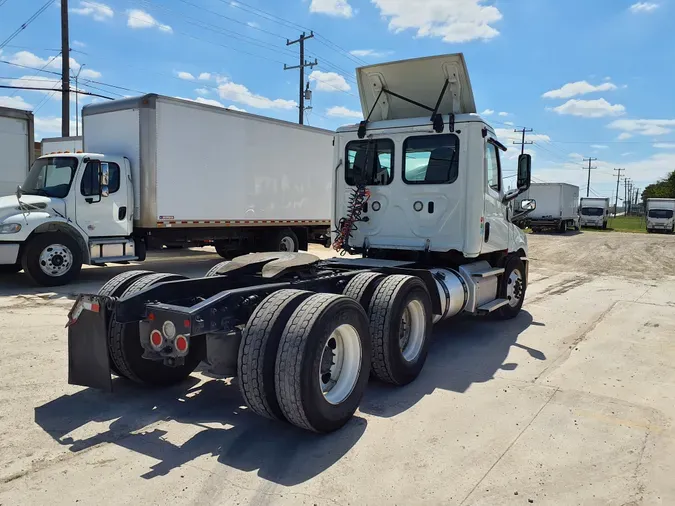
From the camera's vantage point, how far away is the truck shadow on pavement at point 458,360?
4797mm

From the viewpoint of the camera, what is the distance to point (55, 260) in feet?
33.1

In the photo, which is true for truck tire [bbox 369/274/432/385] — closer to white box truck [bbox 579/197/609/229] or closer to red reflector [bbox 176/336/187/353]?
red reflector [bbox 176/336/187/353]

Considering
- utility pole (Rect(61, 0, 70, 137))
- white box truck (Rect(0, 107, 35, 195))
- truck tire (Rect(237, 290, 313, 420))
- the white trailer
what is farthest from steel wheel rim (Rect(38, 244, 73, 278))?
utility pole (Rect(61, 0, 70, 137))

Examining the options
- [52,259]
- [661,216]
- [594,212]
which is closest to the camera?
[52,259]

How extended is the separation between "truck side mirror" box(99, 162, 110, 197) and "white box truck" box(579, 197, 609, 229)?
139 feet

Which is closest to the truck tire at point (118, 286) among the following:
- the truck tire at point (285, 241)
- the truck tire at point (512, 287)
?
the truck tire at point (512, 287)

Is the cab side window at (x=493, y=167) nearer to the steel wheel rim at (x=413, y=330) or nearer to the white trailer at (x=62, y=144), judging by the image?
the steel wheel rim at (x=413, y=330)

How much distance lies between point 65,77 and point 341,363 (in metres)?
19.4

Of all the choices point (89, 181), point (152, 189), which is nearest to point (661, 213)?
point (152, 189)

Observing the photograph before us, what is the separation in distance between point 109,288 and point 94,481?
2099 millimetres

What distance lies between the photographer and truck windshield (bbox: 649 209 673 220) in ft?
134

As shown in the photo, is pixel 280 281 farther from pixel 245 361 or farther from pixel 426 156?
pixel 426 156

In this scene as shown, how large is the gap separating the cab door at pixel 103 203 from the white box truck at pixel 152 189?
2 centimetres

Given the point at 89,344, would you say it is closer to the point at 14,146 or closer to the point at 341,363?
the point at 341,363
